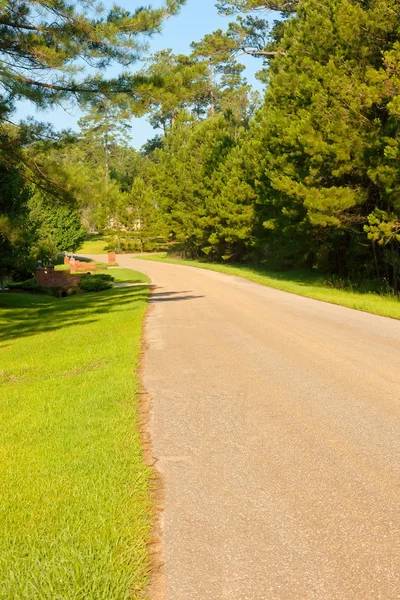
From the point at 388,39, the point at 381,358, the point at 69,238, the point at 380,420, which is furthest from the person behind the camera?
the point at 69,238

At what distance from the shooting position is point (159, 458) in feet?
16.7

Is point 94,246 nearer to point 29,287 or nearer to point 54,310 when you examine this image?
point 29,287

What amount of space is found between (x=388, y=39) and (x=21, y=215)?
15.6 meters

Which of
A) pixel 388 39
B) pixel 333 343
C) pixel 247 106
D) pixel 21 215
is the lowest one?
pixel 333 343

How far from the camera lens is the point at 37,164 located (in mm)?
17734

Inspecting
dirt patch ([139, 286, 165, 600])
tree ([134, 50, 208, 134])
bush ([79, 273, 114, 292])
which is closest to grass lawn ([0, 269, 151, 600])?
dirt patch ([139, 286, 165, 600])

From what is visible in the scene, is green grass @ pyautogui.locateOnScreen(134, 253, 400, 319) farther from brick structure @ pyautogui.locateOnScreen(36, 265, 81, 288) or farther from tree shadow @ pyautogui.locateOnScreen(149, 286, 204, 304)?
brick structure @ pyautogui.locateOnScreen(36, 265, 81, 288)

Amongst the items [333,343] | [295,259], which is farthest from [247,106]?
[333,343]

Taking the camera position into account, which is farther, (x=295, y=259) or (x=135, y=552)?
(x=295, y=259)

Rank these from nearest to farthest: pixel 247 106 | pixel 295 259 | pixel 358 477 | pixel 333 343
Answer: pixel 358 477, pixel 333 343, pixel 295 259, pixel 247 106

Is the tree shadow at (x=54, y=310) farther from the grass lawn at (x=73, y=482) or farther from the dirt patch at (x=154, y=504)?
the dirt patch at (x=154, y=504)

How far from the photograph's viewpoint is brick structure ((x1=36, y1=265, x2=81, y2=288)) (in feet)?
109

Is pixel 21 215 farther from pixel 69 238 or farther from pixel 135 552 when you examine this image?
pixel 69 238

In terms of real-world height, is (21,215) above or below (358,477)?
above
